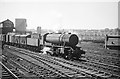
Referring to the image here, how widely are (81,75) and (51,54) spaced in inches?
436

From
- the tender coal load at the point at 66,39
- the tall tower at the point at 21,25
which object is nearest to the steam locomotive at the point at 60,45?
the tender coal load at the point at 66,39

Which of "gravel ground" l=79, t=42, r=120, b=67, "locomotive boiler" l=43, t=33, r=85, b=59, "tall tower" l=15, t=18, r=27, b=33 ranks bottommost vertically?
"gravel ground" l=79, t=42, r=120, b=67

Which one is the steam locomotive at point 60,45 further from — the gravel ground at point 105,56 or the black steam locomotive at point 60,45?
the gravel ground at point 105,56

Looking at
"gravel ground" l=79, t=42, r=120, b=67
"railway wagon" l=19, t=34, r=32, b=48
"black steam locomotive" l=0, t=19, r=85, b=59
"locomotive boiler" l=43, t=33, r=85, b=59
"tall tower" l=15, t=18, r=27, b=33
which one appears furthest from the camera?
"tall tower" l=15, t=18, r=27, b=33

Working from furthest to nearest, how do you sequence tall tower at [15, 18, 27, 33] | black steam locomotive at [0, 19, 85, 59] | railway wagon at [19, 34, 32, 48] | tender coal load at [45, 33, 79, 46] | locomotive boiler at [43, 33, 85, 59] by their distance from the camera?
tall tower at [15, 18, 27, 33], railway wagon at [19, 34, 32, 48], tender coal load at [45, 33, 79, 46], black steam locomotive at [0, 19, 85, 59], locomotive boiler at [43, 33, 85, 59]

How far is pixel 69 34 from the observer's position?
2055cm

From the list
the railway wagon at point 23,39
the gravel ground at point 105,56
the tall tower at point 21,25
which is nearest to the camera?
the gravel ground at point 105,56

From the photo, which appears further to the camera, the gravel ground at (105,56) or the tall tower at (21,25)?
the tall tower at (21,25)

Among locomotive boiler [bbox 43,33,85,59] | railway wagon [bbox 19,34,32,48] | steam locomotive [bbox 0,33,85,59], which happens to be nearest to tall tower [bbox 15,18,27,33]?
railway wagon [bbox 19,34,32,48]

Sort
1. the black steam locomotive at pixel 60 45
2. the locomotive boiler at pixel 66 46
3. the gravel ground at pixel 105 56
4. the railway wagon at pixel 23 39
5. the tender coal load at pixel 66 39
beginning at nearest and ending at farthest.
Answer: the gravel ground at pixel 105 56, the locomotive boiler at pixel 66 46, the black steam locomotive at pixel 60 45, the tender coal load at pixel 66 39, the railway wagon at pixel 23 39

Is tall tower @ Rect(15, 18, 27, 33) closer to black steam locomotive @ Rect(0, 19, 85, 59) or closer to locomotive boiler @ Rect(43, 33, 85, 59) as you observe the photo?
black steam locomotive @ Rect(0, 19, 85, 59)

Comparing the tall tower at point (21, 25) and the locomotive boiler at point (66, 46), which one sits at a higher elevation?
the tall tower at point (21, 25)

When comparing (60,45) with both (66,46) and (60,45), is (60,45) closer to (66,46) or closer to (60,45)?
(60,45)

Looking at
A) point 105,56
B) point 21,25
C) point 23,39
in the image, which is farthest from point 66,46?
point 21,25
